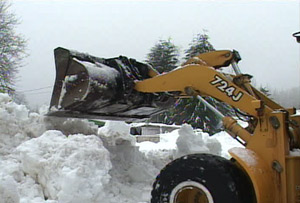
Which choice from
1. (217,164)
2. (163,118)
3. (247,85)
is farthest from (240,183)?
(163,118)

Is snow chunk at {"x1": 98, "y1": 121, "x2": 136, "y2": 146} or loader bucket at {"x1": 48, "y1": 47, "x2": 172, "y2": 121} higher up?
loader bucket at {"x1": 48, "y1": 47, "x2": 172, "y2": 121}

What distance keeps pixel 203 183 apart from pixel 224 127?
2.87ft

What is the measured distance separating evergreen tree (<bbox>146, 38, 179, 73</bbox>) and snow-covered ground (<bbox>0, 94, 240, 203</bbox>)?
62.5 feet

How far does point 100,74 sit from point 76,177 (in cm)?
138

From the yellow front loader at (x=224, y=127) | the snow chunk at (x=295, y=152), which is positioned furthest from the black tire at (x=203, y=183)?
the snow chunk at (x=295, y=152)

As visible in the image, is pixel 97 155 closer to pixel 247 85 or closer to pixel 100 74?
pixel 100 74

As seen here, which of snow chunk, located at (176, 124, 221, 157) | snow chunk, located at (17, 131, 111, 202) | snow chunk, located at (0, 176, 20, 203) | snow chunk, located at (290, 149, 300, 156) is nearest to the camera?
snow chunk, located at (290, 149, 300, 156)

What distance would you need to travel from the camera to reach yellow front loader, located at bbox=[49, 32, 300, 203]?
2.98 meters

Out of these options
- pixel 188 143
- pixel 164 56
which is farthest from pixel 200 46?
pixel 188 143

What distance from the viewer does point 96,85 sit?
4449 millimetres

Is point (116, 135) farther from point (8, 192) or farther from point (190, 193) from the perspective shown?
point (190, 193)

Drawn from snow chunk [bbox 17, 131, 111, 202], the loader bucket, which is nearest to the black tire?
snow chunk [bbox 17, 131, 111, 202]

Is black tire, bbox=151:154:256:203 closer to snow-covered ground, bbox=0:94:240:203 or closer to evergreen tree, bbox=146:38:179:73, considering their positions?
snow-covered ground, bbox=0:94:240:203

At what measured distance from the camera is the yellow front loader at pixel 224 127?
117 inches
